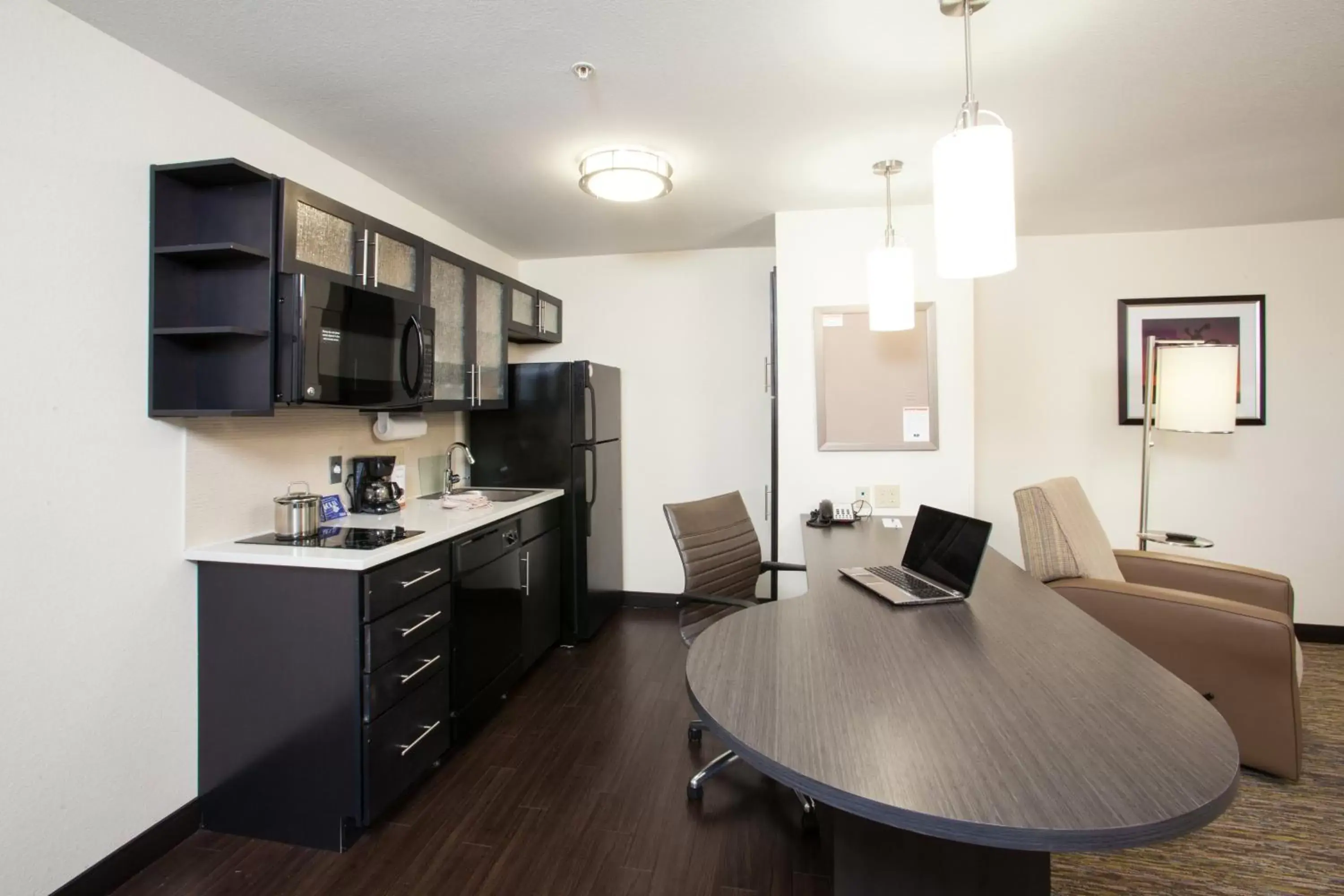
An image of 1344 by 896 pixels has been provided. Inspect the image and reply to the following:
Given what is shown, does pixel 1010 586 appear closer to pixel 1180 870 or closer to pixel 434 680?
pixel 1180 870

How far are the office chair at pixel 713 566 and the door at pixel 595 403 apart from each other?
3.61 ft

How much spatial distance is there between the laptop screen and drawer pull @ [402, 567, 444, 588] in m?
1.69

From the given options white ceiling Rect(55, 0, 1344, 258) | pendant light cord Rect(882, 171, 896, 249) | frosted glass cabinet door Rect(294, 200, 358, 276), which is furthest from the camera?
pendant light cord Rect(882, 171, 896, 249)

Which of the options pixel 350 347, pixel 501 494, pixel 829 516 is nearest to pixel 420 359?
pixel 350 347

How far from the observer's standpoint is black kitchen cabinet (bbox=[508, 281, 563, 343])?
3.48 m

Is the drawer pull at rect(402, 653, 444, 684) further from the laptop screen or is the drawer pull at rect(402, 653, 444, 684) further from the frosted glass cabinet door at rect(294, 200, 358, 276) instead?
the laptop screen

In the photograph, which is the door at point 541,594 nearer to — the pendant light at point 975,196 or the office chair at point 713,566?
the office chair at point 713,566

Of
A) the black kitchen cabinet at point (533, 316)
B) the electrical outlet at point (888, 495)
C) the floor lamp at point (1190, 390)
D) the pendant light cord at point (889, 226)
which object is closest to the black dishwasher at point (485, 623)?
the black kitchen cabinet at point (533, 316)

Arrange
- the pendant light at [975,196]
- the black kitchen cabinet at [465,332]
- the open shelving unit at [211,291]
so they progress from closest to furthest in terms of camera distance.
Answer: the pendant light at [975,196]
the open shelving unit at [211,291]
the black kitchen cabinet at [465,332]

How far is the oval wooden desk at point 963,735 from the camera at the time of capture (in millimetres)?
776

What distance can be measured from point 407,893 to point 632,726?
1057 millimetres

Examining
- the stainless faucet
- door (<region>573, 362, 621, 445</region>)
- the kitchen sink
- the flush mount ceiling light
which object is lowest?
the kitchen sink

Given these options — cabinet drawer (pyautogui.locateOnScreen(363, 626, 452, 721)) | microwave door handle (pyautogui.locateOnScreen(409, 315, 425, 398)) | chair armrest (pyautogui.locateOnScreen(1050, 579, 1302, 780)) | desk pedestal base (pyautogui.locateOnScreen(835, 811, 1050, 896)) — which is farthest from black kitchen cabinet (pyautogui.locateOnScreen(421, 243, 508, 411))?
chair armrest (pyautogui.locateOnScreen(1050, 579, 1302, 780))

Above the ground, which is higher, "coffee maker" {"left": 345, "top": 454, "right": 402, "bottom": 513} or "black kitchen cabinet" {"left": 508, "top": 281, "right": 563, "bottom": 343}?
"black kitchen cabinet" {"left": 508, "top": 281, "right": 563, "bottom": 343}
